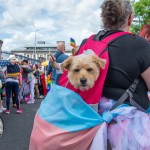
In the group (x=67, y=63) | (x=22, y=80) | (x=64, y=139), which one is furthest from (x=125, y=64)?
(x=22, y=80)

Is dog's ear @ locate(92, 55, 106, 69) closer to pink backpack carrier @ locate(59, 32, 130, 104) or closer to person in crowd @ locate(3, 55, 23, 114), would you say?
pink backpack carrier @ locate(59, 32, 130, 104)

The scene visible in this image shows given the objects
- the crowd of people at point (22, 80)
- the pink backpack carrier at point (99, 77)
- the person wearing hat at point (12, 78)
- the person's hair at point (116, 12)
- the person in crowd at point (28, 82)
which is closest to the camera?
the pink backpack carrier at point (99, 77)

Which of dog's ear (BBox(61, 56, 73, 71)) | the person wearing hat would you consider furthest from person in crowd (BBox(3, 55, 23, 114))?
dog's ear (BBox(61, 56, 73, 71))

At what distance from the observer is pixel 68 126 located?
7.74 feet

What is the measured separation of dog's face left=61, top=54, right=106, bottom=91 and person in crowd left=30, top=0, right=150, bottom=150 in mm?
72

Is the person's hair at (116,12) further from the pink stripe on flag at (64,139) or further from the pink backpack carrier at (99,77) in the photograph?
the pink stripe on flag at (64,139)

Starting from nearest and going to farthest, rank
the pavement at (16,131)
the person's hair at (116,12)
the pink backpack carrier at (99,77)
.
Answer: the pink backpack carrier at (99,77) → the person's hair at (116,12) → the pavement at (16,131)

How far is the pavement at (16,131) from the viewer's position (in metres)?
6.52

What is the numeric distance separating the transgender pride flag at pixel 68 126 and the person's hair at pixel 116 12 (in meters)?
0.64

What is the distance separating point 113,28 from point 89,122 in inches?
30.3

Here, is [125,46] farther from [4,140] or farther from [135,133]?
[4,140]

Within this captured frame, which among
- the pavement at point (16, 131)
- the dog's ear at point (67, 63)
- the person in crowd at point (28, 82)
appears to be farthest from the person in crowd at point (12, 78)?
the dog's ear at point (67, 63)

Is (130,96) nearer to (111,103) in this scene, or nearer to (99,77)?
(111,103)

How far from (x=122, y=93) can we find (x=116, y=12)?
62 centimetres
